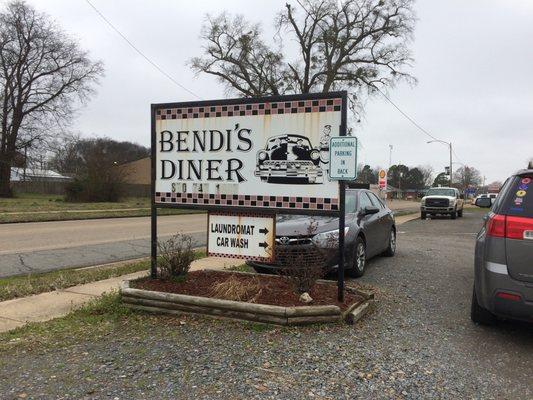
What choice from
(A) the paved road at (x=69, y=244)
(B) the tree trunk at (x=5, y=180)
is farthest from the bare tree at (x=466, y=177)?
(A) the paved road at (x=69, y=244)

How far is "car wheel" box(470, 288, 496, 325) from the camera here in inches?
203

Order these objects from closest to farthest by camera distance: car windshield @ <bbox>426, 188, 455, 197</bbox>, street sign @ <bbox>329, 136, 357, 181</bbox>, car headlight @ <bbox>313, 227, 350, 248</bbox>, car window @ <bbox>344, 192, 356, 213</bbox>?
street sign @ <bbox>329, 136, 357, 181</bbox> → car headlight @ <bbox>313, 227, 350, 248</bbox> → car window @ <bbox>344, 192, 356, 213</bbox> → car windshield @ <bbox>426, 188, 455, 197</bbox>

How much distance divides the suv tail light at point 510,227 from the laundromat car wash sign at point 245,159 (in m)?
1.65

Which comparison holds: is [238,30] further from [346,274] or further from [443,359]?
[443,359]

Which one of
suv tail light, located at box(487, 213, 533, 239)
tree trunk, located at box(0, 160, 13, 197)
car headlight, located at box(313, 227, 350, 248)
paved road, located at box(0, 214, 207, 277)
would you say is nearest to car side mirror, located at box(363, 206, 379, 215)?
car headlight, located at box(313, 227, 350, 248)

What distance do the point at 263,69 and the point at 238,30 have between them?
392cm

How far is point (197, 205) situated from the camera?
6.30 meters

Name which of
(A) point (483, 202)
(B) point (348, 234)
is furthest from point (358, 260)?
(A) point (483, 202)

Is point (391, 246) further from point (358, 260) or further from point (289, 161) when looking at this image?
point (289, 161)

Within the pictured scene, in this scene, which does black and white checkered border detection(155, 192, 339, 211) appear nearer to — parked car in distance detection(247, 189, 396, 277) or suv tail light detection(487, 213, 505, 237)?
parked car in distance detection(247, 189, 396, 277)

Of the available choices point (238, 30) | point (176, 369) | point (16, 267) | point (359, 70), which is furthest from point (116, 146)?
point (176, 369)

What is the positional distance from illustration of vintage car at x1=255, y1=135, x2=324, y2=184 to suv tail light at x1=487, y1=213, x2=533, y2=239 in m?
1.90

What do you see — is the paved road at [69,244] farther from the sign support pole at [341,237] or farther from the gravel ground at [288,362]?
the sign support pole at [341,237]

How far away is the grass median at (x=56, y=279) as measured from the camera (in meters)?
6.73
